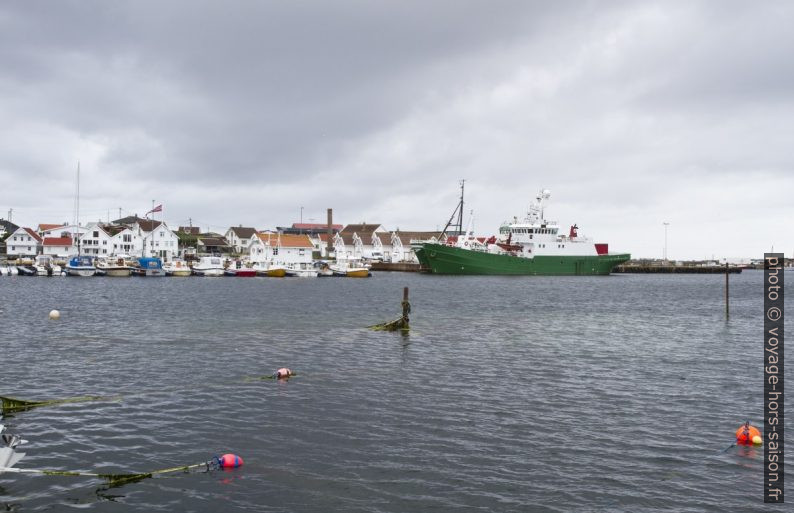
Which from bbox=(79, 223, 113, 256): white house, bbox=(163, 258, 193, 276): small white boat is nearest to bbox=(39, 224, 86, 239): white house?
bbox=(79, 223, 113, 256): white house

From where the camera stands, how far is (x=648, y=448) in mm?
16062

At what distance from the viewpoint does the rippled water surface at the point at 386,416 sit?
42.8ft

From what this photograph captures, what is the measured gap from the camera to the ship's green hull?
111438mm

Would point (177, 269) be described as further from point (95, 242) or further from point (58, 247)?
point (58, 247)

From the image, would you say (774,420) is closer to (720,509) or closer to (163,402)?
(720,509)

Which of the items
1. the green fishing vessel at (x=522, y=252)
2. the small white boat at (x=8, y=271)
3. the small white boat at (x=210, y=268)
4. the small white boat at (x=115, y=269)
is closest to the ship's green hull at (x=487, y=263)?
the green fishing vessel at (x=522, y=252)

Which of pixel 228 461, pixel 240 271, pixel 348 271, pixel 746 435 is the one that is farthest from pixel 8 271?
pixel 746 435

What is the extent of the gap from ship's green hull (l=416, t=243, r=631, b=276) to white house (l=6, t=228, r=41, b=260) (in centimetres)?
8094

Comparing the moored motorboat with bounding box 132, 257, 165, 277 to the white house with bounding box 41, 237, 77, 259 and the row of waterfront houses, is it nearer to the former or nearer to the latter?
the row of waterfront houses

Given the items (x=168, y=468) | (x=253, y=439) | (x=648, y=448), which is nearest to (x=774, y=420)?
(x=648, y=448)

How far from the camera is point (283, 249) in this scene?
12244 centimetres

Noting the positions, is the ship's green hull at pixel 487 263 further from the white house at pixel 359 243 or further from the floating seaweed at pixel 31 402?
the floating seaweed at pixel 31 402

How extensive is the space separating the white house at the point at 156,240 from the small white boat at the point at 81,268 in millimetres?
31417

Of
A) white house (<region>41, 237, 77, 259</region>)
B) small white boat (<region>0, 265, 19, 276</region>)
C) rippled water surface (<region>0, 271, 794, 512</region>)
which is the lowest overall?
rippled water surface (<region>0, 271, 794, 512</region>)
